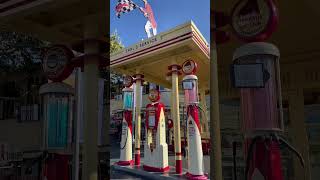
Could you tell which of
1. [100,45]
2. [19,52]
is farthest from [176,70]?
[19,52]

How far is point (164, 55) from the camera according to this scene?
2354 millimetres

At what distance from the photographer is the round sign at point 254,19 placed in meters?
1.94

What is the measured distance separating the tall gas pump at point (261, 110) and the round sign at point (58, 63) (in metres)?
1.64

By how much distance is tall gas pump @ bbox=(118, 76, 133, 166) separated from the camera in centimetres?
247

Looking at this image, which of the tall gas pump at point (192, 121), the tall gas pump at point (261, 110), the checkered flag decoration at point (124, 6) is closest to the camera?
the tall gas pump at point (261, 110)

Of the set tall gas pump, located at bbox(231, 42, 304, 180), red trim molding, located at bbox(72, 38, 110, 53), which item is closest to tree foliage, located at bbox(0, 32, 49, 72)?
red trim molding, located at bbox(72, 38, 110, 53)

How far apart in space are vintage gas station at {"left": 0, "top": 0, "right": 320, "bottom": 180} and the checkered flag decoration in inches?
8.4

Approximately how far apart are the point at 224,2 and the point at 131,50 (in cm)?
63

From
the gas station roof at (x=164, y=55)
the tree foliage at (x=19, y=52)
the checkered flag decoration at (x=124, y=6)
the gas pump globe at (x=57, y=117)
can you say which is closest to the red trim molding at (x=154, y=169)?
the gas station roof at (x=164, y=55)

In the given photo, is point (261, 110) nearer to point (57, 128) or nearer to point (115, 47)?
point (115, 47)

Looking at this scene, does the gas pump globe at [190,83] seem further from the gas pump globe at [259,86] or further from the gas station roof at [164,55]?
the gas pump globe at [259,86]

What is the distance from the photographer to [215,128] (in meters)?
1.99

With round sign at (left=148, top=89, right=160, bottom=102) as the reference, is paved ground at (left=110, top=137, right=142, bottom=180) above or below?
below

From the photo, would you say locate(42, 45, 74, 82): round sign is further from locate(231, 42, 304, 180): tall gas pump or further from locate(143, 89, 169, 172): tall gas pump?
locate(231, 42, 304, 180): tall gas pump
